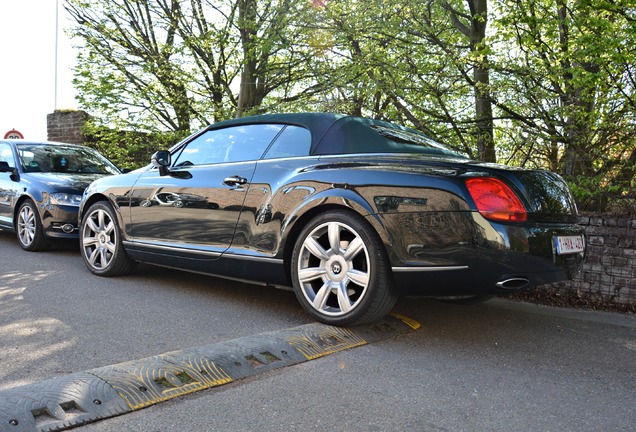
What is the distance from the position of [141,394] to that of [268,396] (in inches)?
22.9

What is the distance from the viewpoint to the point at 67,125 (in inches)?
575

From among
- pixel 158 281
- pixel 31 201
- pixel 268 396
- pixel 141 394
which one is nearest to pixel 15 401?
pixel 141 394

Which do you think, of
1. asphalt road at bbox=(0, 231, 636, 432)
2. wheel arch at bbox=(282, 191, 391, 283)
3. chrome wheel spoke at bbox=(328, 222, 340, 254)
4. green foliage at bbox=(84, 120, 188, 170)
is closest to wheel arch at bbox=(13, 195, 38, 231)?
asphalt road at bbox=(0, 231, 636, 432)

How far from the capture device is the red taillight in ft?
11.0

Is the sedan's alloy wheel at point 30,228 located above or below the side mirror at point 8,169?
below

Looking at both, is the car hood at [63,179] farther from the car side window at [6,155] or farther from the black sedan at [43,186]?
the car side window at [6,155]

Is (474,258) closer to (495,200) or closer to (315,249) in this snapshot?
(495,200)

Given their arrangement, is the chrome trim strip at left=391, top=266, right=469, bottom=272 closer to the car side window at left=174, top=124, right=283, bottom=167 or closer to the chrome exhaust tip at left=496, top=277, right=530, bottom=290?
the chrome exhaust tip at left=496, top=277, right=530, bottom=290

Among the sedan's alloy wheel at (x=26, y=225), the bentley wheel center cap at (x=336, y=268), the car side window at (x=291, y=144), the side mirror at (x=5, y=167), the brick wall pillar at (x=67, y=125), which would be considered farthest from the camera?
the brick wall pillar at (x=67, y=125)

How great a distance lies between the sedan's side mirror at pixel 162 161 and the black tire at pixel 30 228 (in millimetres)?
2963

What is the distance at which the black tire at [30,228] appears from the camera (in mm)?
7293

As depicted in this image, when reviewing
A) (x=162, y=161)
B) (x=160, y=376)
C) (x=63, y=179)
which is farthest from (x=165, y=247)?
(x=63, y=179)

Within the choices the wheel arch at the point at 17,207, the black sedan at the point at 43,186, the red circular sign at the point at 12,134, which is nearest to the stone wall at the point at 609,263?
the black sedan at the point at 43,186

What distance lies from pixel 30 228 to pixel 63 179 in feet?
2.42
